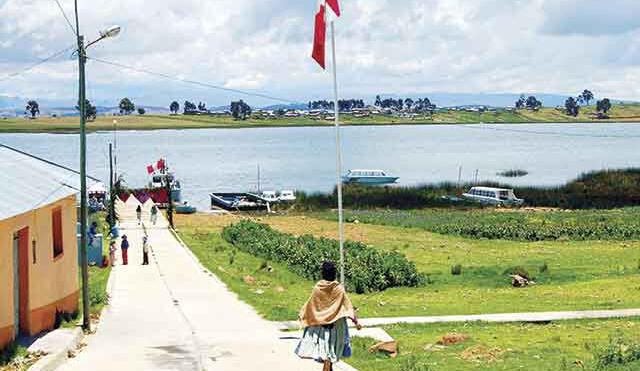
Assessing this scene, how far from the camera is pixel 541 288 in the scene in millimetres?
30734

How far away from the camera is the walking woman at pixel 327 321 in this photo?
46.0 ft

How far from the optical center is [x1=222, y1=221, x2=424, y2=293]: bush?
1299 inches

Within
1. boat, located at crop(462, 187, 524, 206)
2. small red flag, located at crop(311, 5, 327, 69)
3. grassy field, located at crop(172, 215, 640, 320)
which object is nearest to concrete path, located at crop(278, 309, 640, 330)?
grassy field, located at crop(172, 215, 640, 320)

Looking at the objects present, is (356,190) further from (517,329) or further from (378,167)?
(517,329)

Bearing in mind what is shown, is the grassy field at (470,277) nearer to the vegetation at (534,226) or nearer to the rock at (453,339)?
the vegetation at (534,226)

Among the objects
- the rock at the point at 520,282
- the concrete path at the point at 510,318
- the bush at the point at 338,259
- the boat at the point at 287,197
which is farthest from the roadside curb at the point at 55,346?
the boat at the point at 287,197

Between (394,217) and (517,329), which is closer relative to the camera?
(517,329)

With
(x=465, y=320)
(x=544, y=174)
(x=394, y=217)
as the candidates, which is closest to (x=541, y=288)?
(x=465, y=320)

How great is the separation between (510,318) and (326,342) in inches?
415

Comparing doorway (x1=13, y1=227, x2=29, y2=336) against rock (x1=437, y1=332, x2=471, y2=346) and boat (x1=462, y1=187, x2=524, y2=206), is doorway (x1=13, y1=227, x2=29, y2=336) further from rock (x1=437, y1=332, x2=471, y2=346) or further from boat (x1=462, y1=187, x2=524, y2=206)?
boat (x1=462, y1=187, x2=524, y2=206)

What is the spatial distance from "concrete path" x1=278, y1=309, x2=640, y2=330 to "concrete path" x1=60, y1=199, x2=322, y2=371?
6.07 ft

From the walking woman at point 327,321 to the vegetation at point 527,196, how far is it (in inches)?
2696

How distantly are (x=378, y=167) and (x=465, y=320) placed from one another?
131617 millimetres

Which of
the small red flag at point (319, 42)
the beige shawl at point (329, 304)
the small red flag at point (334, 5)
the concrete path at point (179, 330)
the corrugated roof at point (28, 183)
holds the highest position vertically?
the small red flag at point (334, 5)
